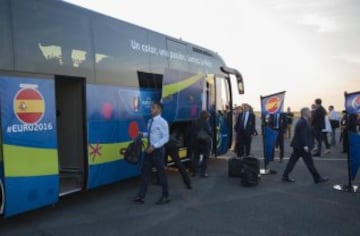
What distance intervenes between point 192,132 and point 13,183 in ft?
18.3

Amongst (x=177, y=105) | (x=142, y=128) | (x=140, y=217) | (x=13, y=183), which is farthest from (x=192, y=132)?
(x=13, y=183)

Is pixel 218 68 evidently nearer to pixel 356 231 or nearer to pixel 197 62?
pixel 197 62

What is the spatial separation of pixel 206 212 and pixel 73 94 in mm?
3124

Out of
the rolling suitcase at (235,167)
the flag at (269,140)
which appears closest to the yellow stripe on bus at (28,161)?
the rolling suitcase at (235,167)

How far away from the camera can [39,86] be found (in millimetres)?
6121

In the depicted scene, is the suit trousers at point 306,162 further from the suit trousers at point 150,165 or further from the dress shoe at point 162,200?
the suit trousers at point 150,165

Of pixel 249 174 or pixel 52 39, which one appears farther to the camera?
pixel 249 174

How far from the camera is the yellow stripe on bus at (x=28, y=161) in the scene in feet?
18.4

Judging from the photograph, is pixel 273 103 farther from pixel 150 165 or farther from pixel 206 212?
pixel 206 212

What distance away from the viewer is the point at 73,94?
24.0 ft

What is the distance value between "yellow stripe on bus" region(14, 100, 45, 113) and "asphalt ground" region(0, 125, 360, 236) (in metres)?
1.76

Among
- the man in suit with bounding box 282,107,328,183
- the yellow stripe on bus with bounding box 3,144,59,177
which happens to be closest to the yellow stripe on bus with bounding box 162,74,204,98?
the man in suit with bounding box 282,107,328,183

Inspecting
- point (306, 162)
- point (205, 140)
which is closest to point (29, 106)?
point (205, 140)

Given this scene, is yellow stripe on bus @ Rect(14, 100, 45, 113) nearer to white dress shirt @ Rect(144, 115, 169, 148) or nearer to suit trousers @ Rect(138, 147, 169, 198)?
white dress shirt @ Rect(144, 115, 169, 148)
